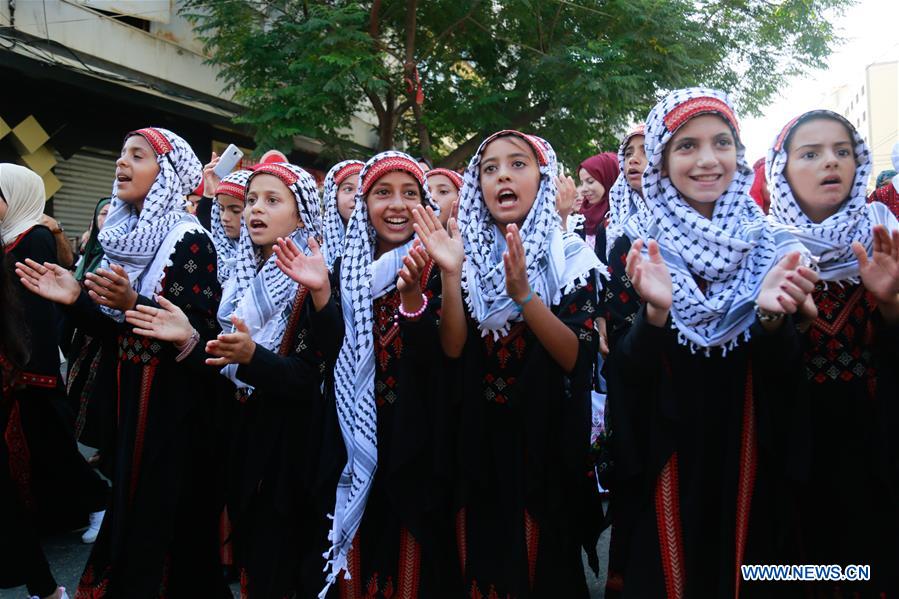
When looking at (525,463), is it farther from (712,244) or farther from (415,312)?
(712,244)

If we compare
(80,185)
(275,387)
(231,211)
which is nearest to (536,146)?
(275,387)

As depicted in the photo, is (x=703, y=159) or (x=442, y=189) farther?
(x=442, y=189)

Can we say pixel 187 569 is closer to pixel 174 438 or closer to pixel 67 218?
pixel 174 438

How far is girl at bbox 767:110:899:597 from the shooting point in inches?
89.5

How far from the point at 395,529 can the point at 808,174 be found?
197 centimetres

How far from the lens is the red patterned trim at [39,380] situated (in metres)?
3.80

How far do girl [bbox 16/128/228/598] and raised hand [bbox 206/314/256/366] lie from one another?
37 cm

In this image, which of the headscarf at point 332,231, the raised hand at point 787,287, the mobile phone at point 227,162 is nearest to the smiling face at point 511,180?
the headscarf at point 332,231

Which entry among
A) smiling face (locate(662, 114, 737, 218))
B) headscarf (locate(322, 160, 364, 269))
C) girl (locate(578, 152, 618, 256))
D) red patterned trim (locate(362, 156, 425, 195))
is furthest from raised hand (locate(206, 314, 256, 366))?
girl (locate(578, 152, 618, 256))

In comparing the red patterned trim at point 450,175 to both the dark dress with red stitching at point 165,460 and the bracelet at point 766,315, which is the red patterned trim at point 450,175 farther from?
the bracelet at point 766,315

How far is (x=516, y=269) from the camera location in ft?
7.95

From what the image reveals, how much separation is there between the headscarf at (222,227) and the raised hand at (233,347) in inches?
55.2

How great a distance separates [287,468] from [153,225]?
1361 mm

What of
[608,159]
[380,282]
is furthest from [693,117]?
[608,159]
